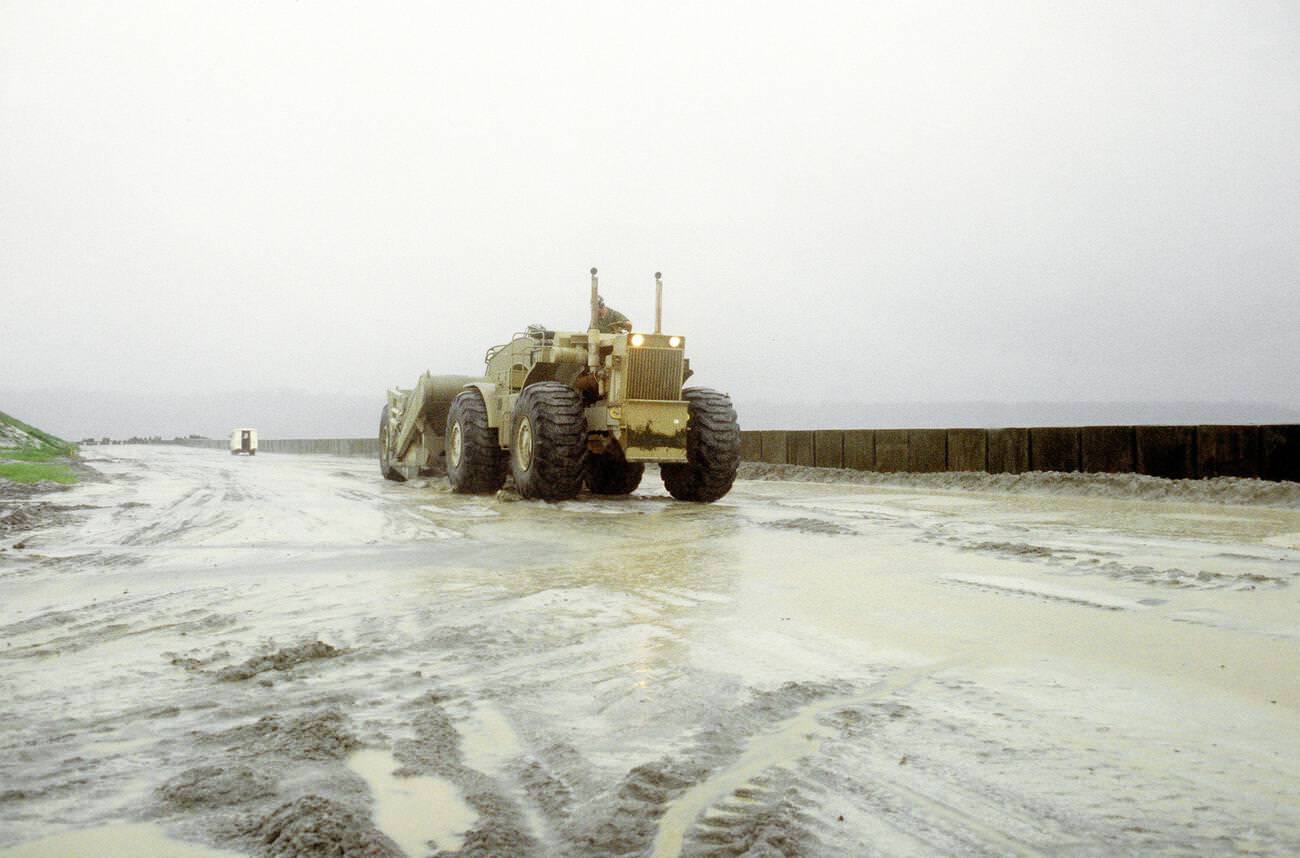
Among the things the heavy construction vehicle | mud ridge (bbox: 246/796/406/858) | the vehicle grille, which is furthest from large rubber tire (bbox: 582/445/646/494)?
mud ridge (bbox: 246/796/406/858)

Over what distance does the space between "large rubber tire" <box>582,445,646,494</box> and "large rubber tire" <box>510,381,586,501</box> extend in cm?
175

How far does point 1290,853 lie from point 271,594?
14.2 feet

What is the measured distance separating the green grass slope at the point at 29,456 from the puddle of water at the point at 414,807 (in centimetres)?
1359

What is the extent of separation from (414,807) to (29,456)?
2393 centimetres

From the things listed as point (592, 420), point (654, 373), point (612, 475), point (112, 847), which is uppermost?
point (654, 373)

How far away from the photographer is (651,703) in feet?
9.37

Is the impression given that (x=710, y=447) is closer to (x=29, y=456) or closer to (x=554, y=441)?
(x=554, y=441)

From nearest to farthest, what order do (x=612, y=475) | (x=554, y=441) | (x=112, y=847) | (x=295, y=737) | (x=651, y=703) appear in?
1. (x=112, y=847)
2. (x=295, y=737)
3. (x=651, y=703)
4. (x=554, y=441)
5. (x=612, y=475)

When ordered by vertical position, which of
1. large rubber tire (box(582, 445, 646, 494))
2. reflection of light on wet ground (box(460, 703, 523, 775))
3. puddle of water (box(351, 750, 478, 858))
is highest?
large rubber tire (box(582, 445, 646, 494))

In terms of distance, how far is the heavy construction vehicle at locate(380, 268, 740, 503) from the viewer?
10.6m

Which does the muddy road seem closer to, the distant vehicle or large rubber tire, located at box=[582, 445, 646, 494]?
large rubber tire, located at box=[582, 445, 646, 494]

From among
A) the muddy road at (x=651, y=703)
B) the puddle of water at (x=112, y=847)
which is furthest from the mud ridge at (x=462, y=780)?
the puddle of water at (x=112, y=847)

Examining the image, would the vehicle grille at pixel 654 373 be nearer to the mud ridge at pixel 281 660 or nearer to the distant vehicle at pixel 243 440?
the mud ridge at pixel 281 660

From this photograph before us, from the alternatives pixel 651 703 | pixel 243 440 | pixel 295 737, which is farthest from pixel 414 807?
pixel 243 440
